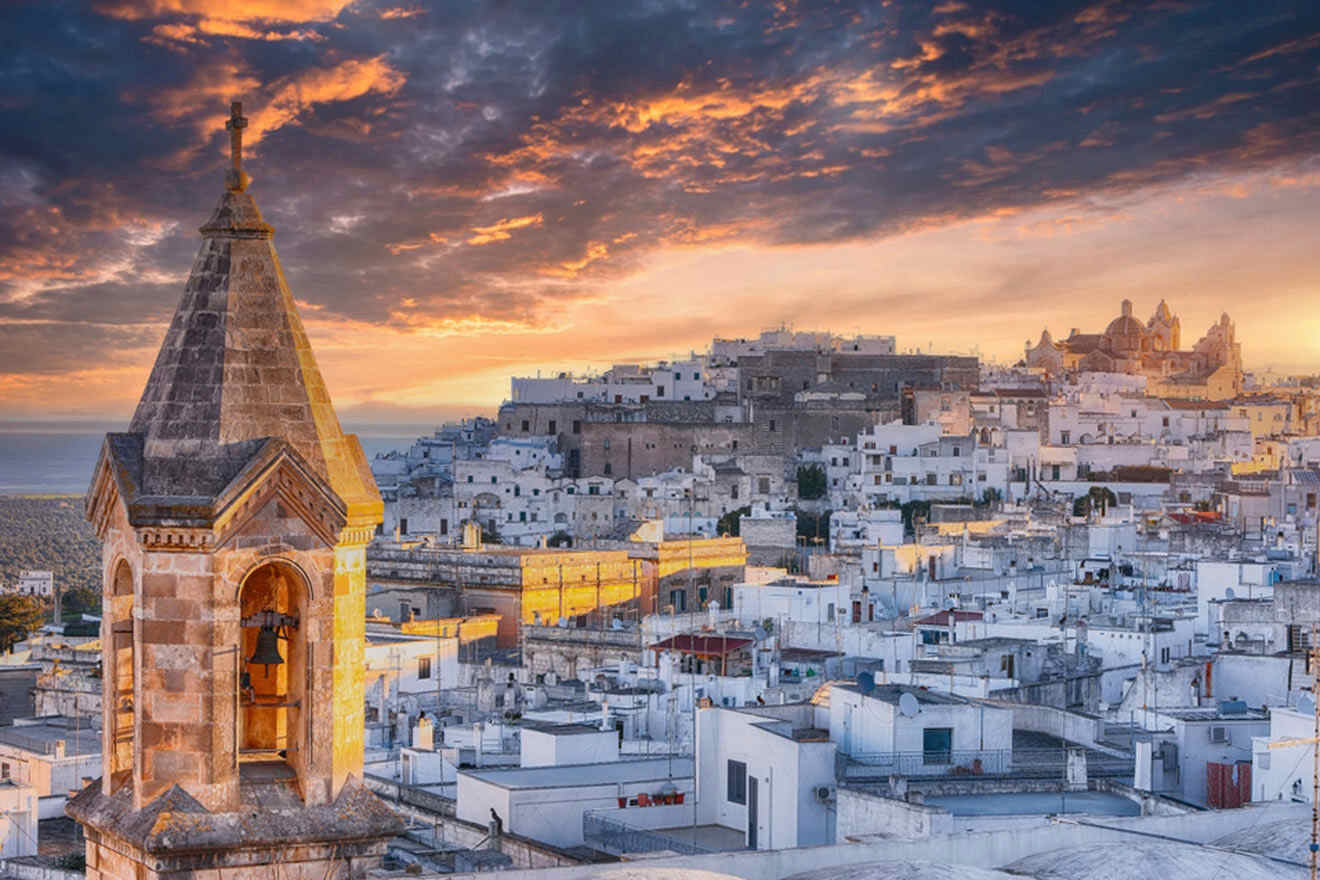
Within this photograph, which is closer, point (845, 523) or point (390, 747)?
point (390, 747)

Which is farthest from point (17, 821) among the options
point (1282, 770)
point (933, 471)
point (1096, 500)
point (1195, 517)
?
point (1096, 500)

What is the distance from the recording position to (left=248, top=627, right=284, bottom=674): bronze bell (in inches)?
305

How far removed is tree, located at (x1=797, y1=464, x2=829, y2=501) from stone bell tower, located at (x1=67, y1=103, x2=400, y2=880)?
54262 mm

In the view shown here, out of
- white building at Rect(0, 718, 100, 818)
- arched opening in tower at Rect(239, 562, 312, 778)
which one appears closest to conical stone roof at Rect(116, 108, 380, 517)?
arched opening in tower at Rect(239, 562, 312, 778)

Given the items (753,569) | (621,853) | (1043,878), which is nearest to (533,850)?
(621,853)

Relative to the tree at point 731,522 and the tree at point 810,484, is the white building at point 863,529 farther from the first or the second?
the tree at point 810,484

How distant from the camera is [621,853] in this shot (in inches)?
592

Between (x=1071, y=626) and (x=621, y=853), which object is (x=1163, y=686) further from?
(x=621, y=853)

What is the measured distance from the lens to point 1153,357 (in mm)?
100938

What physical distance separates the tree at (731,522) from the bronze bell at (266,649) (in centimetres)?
4599

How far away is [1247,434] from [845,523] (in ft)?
81.1

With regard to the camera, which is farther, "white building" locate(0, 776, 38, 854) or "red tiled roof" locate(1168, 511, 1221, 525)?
"red tiled roof" locate(1168, 511, 1221, 525)

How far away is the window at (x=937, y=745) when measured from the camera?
1744 cm

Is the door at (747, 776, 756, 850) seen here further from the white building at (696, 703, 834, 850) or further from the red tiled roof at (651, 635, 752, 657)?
the red tiled roof at (651, 635, 752, 657)
